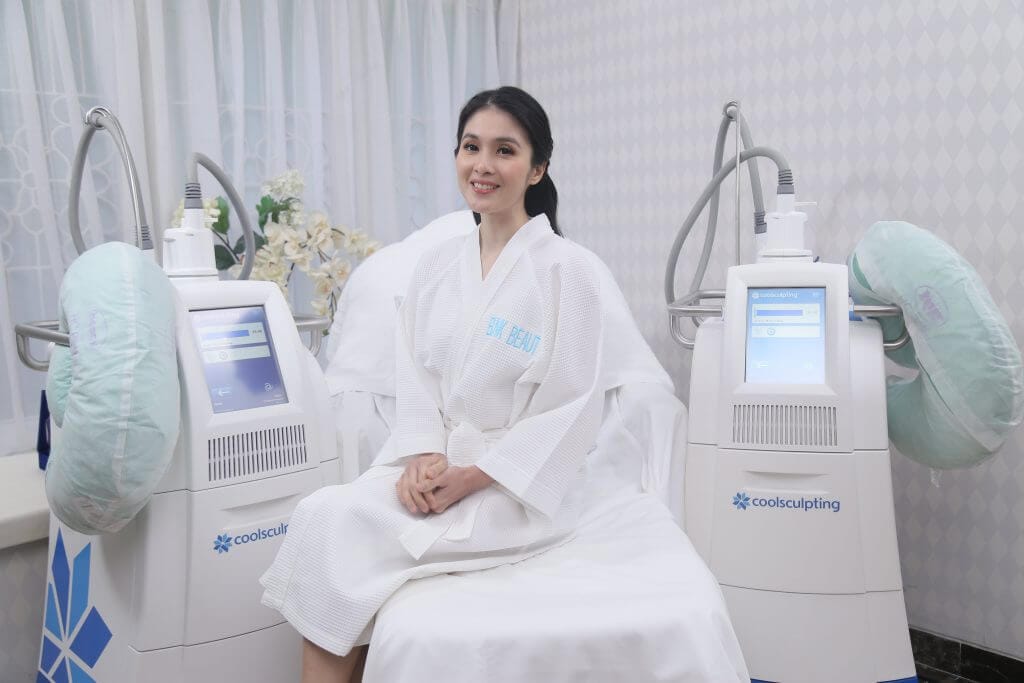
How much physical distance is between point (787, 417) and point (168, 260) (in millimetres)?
1159

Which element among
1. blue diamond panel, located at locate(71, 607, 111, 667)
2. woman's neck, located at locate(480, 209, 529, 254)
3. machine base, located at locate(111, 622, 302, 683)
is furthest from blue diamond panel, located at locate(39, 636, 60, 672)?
woman's neck, located at locate(480, 209, 529, 254)

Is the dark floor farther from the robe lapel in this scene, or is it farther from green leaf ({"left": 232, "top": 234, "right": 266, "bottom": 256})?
green leaf ({"left": 232, "top": 234, "right": 266, "bottom": 256})

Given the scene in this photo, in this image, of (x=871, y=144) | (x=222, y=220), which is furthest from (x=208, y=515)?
(x=871, y=144)

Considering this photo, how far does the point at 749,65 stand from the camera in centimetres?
232

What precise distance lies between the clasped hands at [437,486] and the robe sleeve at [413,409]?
7 cm

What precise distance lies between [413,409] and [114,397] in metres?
0.47

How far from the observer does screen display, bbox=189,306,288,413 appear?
4.96ft

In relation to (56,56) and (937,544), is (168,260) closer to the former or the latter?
(56,56)

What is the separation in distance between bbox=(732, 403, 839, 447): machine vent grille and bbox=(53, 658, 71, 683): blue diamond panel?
4.20 feet

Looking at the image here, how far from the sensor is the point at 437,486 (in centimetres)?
139

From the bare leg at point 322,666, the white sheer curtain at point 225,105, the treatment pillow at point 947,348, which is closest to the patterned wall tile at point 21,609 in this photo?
the white sheer curtain at point 225,105

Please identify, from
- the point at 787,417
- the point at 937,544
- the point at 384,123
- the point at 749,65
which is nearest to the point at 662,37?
the point at 749,65

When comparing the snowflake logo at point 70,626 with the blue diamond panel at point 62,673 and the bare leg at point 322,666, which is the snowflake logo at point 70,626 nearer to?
the blue diamond panel at point 62,673

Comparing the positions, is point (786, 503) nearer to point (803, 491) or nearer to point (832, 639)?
point (803, 491)
